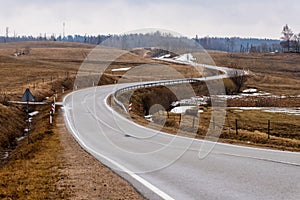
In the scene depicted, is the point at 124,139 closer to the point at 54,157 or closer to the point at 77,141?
the point at 77,141

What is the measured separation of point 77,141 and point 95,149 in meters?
3.08

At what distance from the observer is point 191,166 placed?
1326 centimetres

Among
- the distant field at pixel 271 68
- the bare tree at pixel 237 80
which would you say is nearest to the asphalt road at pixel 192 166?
the bare tree at pixel 237 80

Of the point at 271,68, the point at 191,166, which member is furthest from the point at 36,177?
the point at 271,68

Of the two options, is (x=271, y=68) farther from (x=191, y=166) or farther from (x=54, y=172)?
(x=54, y=172)

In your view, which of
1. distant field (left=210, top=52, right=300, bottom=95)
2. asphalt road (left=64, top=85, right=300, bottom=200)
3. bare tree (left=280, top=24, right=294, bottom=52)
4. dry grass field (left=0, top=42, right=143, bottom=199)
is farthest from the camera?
bare tree (left=280, top=24, right=294, bottom=52)

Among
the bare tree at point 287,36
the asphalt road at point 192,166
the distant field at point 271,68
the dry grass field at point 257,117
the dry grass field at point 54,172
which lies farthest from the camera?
the bare tree at point 287,36

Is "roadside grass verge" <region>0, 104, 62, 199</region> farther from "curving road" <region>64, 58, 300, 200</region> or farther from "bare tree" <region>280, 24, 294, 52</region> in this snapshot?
"bare tree" <region>280, 24, 294, 52</region>

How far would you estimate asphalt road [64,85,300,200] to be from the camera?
9.78 meters

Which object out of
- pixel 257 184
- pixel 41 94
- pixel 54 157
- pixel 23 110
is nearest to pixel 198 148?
pixel 54 157

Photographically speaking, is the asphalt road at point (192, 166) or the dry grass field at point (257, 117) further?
the dry grass field at point (257, 117)

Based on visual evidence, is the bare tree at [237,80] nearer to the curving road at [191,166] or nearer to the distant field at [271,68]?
the distant field at [271,68]

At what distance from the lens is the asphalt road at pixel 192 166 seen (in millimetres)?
9781

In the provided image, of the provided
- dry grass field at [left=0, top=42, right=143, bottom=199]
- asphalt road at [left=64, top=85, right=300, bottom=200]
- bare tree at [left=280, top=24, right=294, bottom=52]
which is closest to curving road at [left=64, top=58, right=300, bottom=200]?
asphalt road at [left=64, top=85, right=300, bottom=200]
